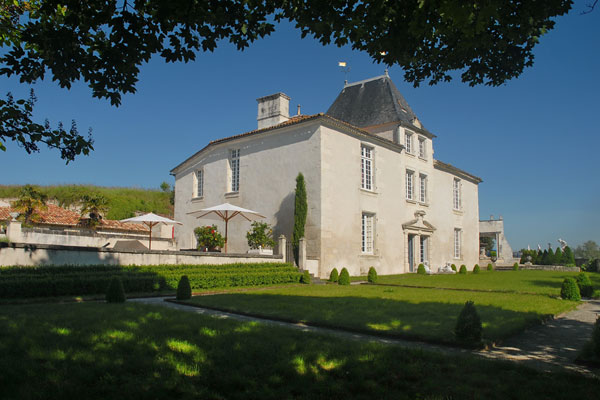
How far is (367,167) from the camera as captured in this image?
25047mm

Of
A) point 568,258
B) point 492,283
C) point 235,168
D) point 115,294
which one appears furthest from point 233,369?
point 568,258

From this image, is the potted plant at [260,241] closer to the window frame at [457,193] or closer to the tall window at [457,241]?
the tall window at [457,241]

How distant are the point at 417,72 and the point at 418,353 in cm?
451

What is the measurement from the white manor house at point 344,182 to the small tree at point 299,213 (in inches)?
12.3

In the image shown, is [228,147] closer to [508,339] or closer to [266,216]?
[266,216]

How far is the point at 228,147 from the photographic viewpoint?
26.4m

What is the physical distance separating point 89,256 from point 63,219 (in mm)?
20623

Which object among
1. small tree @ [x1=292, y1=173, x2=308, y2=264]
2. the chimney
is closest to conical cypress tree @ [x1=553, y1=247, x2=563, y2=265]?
the chimney

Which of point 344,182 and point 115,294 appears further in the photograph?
point 344,182

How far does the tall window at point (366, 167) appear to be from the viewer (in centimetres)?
2472

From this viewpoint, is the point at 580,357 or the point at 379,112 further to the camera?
the point at 379,112

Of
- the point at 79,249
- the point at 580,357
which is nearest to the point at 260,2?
the point at 580,357

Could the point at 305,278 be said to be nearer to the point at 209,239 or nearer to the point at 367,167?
the point at 209,239

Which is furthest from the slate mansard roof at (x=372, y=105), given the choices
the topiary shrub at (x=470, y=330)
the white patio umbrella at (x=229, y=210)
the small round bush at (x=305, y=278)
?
the topiary shrub at (x=470, y=330)
